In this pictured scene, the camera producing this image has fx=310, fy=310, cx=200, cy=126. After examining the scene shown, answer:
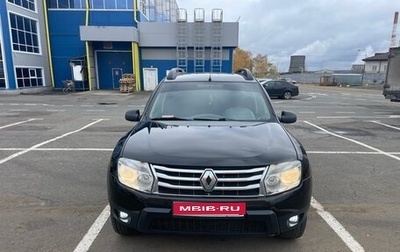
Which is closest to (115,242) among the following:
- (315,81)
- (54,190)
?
(54,190)

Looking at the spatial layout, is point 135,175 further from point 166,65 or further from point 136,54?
point 166,65

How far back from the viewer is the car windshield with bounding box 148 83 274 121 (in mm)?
3959

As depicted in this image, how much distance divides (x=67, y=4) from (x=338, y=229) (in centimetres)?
3208

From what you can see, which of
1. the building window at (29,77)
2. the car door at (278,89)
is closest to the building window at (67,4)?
the building window at (29,77)

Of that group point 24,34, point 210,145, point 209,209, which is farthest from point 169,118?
point 24,34

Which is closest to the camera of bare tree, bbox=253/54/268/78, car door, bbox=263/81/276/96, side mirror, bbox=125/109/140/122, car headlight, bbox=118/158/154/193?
car headlight, bbox=118/158/154/193

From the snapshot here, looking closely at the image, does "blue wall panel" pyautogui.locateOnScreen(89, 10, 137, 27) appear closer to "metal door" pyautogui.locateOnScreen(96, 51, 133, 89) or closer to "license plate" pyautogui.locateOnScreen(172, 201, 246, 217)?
"metal door" pyautogui.locateOnScreen(96, 51, 133, 89)

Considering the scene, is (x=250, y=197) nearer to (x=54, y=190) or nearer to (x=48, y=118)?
(x=54, y=190)

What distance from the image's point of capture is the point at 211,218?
267 centimetres

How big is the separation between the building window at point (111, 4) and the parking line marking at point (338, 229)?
28.6m

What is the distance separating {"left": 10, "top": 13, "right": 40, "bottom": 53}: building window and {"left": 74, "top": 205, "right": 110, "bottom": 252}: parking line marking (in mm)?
26357

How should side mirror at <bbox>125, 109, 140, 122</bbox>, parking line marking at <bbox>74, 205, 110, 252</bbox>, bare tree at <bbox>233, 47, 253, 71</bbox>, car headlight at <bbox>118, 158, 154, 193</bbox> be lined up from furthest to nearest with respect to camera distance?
bare tree at <bbox>233, 47, 253, 71</bbox>
side mirror at <bbox>125, 109, 140, 122</bbox>
parking line marking at <bbox>74, 205, 110, 252</bbox>
car headlight at <bbox>118, 158, 154, 193</bbox>

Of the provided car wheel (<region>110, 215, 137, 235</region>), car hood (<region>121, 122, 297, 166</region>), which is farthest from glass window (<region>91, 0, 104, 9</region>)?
car wheel (<region>110, 215, 137, 235</region>)

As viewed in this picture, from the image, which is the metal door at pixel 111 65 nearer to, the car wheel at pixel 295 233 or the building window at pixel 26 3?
the building window at pixel 26 3
